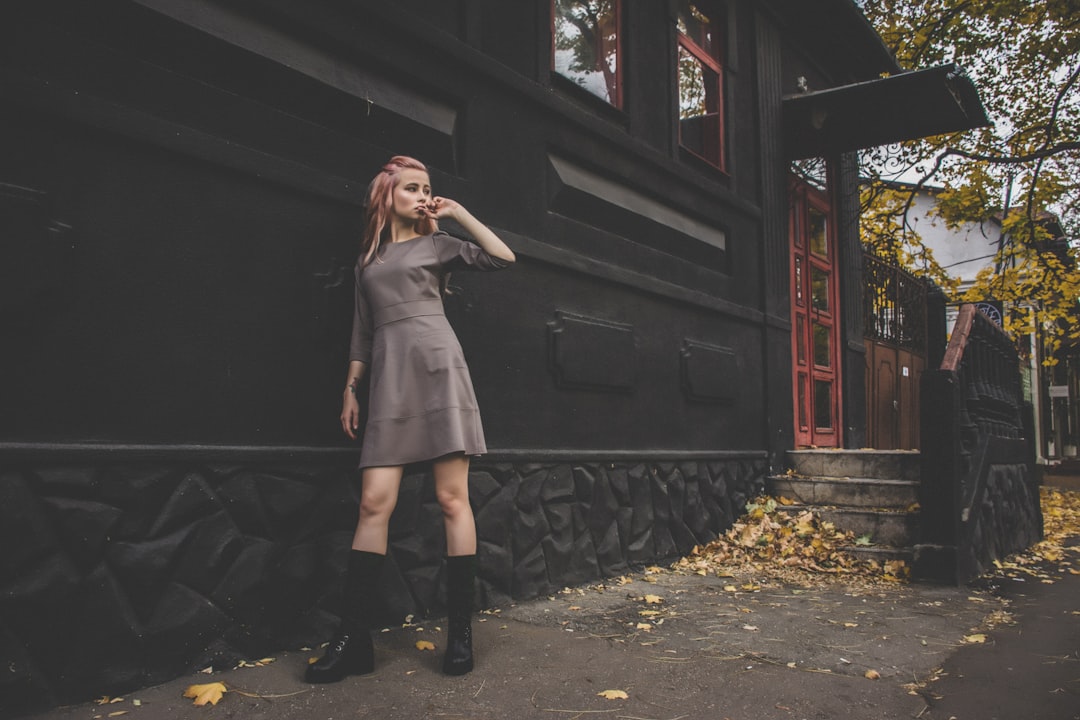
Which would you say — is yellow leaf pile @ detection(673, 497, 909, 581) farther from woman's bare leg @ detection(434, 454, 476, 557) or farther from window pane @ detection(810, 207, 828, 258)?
window pane @ detection(810, 207, 828, 258)

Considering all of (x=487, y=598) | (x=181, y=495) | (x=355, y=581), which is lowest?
(x=487, y=598)

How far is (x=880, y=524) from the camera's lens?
615 cm

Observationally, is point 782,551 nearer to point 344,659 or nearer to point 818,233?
point 344,659

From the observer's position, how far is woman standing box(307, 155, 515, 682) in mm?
3137

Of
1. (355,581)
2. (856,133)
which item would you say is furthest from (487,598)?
(856,133)

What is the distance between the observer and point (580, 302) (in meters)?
5.36

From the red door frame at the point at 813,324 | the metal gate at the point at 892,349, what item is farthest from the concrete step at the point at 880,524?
the metal gate at the point at 892,349

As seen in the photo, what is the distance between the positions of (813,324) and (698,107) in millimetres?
3049

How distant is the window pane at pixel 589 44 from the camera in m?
5.62

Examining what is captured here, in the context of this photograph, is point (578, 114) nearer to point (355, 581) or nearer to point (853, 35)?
point (355, 581)

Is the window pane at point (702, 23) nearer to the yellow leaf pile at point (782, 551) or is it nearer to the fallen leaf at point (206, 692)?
the yellow leaf pile at point (782, 551)

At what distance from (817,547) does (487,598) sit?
295cm

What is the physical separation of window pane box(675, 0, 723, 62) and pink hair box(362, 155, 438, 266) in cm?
451

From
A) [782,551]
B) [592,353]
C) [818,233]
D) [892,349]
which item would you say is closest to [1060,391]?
[892,349]
